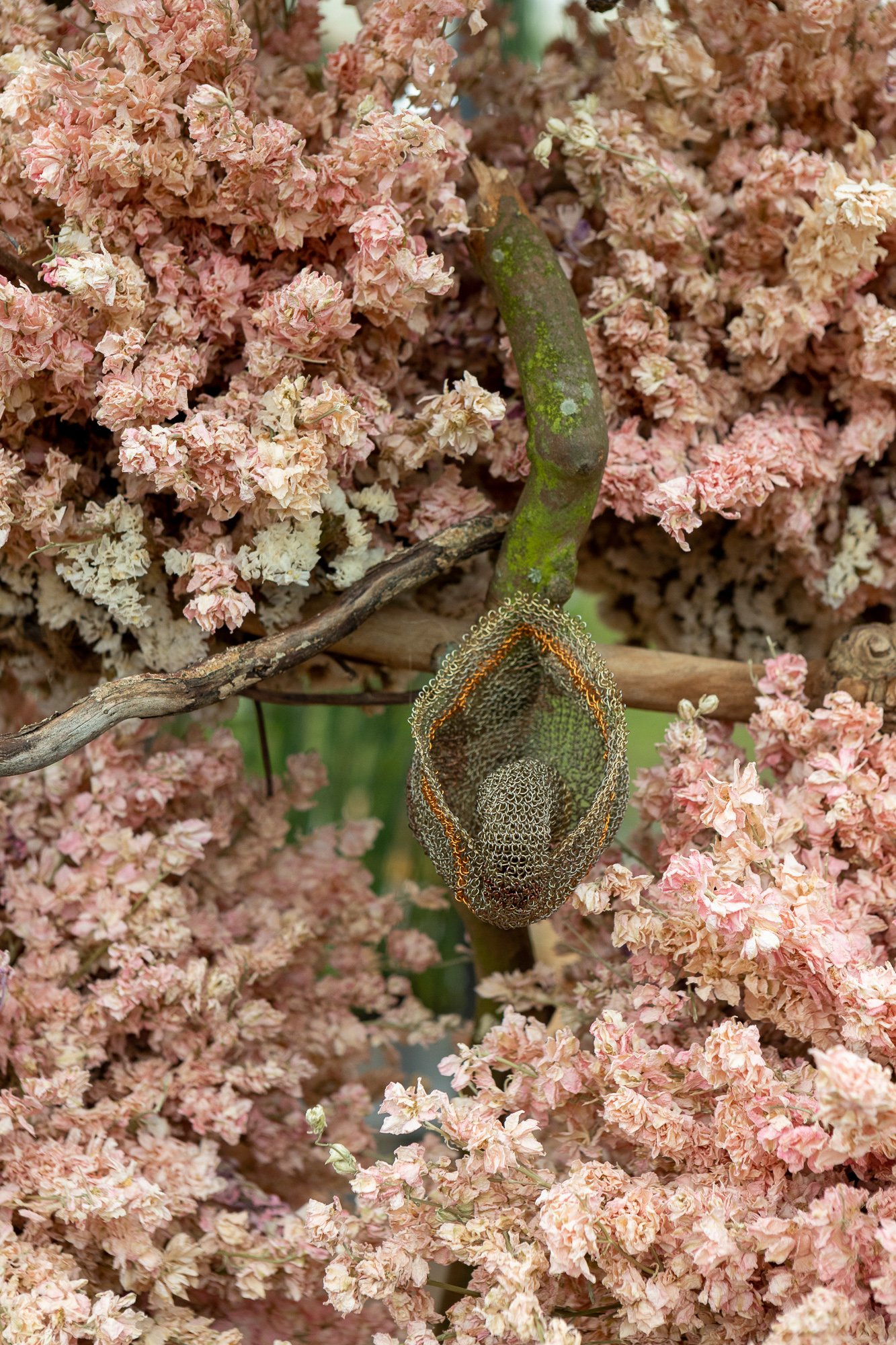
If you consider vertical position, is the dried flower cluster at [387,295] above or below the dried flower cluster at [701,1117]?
above

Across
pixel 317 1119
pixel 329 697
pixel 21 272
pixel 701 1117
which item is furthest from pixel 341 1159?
pixel 21 272

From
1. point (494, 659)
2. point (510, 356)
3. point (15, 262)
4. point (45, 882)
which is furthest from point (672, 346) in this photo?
point (45, 882)

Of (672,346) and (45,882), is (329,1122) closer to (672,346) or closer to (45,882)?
(45,882)

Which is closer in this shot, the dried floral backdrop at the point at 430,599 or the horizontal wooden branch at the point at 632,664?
the dried floral backdrop at the point at 430,599

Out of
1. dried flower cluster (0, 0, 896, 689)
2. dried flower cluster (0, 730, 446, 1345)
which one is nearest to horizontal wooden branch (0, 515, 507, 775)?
dried flower cluster (0, 0, 896, 689)

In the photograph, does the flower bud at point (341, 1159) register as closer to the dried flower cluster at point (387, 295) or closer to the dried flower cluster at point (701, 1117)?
the dried flower cluster at point (701, 1117)

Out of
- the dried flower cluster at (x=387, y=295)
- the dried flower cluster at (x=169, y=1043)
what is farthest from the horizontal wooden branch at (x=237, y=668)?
the dried flower cluster at (x=169, y=1043)
